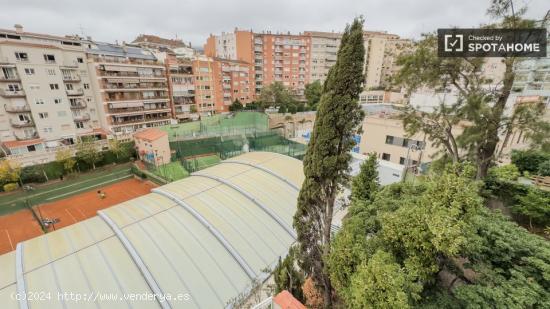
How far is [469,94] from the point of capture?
11.1 m

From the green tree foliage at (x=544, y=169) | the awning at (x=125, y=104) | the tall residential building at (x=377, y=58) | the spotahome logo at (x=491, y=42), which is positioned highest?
the tall residential building at (x=377, y=58)

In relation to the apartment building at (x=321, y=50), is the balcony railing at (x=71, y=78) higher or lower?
lower

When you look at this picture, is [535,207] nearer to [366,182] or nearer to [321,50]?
[366,182]

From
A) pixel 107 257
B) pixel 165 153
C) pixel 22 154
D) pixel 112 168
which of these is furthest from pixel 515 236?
pixel 22 154

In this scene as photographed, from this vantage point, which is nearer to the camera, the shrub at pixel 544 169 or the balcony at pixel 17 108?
the shrub at pixel 544 169

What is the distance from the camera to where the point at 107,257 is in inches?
333

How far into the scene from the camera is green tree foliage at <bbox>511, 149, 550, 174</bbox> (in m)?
16.5

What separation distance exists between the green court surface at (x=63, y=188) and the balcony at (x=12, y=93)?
38.2ft

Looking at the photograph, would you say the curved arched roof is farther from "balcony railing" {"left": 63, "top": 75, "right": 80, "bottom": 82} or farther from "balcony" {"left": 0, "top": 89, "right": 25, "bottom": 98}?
"balcony railing" {"left": 63, "top": 75, "right": 80, "bottom": 82}

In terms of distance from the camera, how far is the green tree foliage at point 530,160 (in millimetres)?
16484

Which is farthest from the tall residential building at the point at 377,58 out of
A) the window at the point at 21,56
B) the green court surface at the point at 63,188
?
the window at the point at 21,56

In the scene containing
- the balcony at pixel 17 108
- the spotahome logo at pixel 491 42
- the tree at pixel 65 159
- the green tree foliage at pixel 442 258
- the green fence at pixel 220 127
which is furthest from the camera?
the green fence at pixel 220 127

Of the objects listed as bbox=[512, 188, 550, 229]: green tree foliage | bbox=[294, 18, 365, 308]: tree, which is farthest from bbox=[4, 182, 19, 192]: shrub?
bbox=[512, 188, 550, 229]: green tree foliage

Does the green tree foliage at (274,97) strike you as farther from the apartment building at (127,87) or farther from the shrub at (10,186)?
the shrub at (10,186)
